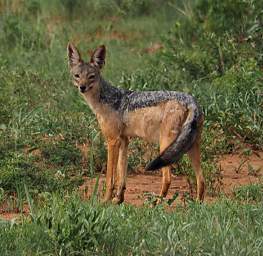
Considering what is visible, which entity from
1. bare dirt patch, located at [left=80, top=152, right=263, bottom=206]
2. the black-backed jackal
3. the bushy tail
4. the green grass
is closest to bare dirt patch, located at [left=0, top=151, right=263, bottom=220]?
bare dirt patch, located at [left=80, top=152, right=263, bottom=206]

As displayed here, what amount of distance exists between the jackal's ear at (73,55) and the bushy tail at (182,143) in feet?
4.41

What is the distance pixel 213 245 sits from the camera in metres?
6.50

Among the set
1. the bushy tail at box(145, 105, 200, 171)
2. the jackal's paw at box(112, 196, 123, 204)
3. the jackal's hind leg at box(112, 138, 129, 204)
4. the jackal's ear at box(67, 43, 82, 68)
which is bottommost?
the jackal's paw at box(112, 196, 123, 204)

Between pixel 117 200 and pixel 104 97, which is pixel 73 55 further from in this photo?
pixel 117 200

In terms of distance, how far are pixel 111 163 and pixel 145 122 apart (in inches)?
19.5

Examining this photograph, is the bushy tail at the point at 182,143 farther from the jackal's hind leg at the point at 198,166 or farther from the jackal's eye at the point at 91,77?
the jackal's eye at the point at 91,77

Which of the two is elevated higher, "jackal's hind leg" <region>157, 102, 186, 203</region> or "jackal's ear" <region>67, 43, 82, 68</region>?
"jackal's ear" <region>67, 43, 82, 68</region>

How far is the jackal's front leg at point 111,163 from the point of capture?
8922mm

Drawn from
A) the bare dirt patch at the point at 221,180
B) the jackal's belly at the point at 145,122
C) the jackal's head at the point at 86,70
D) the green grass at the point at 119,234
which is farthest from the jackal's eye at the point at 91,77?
the green grass at the point at 119,234

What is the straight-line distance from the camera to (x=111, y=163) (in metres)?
9.01

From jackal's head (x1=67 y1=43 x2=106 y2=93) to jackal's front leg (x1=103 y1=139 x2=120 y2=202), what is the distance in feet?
1.91

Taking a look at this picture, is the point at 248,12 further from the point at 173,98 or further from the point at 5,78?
the point at 173,98

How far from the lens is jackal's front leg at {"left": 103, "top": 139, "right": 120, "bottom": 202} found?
892 centimetres

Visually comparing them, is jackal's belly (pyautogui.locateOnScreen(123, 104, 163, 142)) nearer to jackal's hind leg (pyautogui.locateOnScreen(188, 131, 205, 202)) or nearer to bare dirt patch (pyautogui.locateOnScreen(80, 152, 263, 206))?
jackal's hind leg (pyautogui.locateOnScreen(188, 131, 205, 202))
